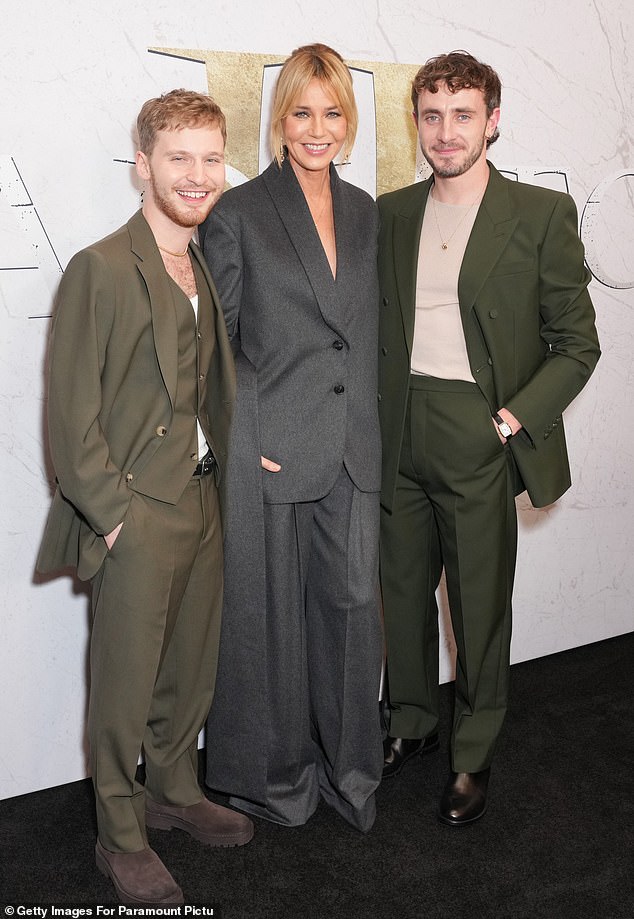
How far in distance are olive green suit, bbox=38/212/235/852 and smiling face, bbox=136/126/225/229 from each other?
83 millimetres

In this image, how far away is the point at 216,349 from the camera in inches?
95.9

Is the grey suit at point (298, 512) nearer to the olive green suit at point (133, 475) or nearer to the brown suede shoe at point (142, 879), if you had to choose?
the olive green suit at point (133, 475)

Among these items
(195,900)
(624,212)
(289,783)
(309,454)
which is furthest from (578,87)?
(195,900)

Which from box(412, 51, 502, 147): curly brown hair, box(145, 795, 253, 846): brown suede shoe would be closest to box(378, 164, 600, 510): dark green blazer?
box(412, 51, 502, 147): curly brown hair

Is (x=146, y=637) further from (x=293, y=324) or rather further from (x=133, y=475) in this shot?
(x=293, y=324)

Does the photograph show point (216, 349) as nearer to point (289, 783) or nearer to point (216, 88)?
point (216, 88)

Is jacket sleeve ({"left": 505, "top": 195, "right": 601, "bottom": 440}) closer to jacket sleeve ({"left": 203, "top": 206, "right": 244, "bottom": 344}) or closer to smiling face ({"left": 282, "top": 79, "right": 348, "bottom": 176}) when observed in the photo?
smiling face ({"left": 282, "top": 79, "right": 348, "bottom": 176})

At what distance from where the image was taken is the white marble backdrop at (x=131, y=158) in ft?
8.60

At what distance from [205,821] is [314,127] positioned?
5.80ft

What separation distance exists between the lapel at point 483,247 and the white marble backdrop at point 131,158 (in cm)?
67

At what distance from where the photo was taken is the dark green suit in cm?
265

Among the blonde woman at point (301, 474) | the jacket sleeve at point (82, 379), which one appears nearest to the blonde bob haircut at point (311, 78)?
the blonde woman at point (301, 474)

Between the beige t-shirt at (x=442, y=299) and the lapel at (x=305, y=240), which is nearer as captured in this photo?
the lapel at (x=305, y=240)

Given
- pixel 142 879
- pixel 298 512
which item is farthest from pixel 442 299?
pixel 142 879
